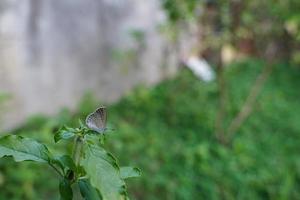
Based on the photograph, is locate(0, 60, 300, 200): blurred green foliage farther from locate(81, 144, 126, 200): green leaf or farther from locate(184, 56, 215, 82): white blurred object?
locate(81, 144, 126, 200): green leaf

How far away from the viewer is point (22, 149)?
3.00 ft

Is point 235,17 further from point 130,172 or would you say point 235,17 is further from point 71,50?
point 130,172

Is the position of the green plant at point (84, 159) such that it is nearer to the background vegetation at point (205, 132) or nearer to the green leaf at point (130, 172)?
the green leaf at point (130, 172)

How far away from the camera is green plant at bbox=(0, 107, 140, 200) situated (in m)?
0.81

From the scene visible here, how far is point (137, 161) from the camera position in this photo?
3539 mm

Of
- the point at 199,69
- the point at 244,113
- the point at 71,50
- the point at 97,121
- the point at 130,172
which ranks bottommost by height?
the point at 199,69

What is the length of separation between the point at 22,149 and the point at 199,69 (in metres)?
4.93

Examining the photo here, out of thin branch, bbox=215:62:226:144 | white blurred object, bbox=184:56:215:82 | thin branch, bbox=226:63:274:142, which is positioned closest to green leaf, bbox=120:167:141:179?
thin branch, bbox=215:62:226:144

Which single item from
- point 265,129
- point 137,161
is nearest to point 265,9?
point 265,129

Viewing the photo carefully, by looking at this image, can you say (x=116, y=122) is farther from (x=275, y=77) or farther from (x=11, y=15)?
(x=275, y=77)

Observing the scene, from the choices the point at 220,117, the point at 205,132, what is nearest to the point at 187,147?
the point at 205,132

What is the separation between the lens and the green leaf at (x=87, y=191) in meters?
0.88

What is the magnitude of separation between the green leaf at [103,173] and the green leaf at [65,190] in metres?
0.08

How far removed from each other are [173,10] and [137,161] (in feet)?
3.80
